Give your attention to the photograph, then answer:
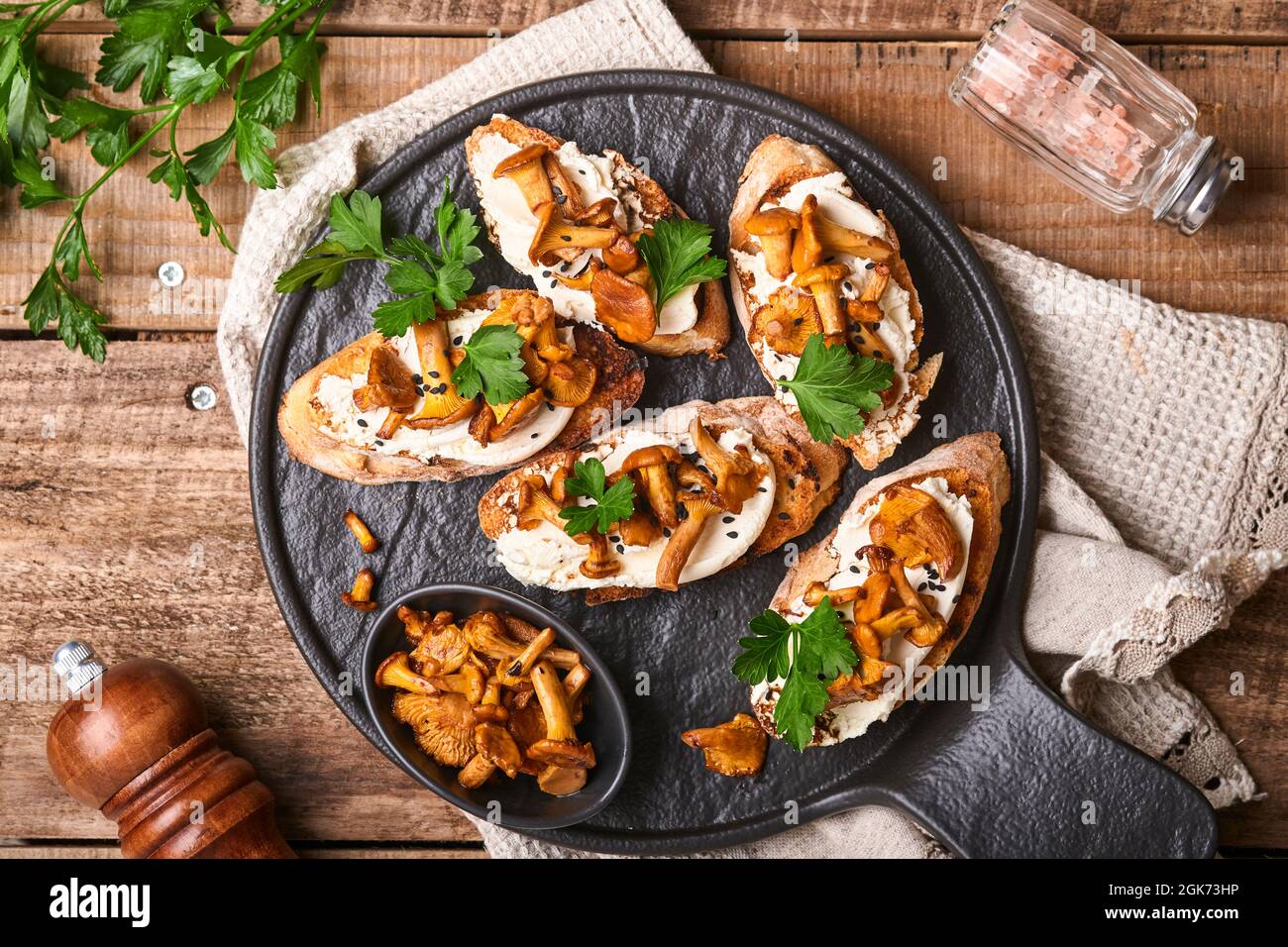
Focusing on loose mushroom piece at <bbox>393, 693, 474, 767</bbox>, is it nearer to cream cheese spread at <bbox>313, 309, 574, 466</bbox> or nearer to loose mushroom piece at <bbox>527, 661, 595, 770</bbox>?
loose mushroom piece at <bbox>527, 661, 595, 770</bbox>

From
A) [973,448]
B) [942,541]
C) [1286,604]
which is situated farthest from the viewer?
[1286,604]

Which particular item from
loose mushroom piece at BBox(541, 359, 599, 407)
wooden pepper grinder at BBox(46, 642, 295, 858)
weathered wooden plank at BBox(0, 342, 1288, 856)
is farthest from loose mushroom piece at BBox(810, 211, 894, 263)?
wooden pepper grinder at BBox(46, 642, 295, 858)

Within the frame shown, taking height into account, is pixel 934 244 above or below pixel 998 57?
below

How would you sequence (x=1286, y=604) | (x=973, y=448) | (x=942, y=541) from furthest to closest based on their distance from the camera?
(x=1286, y=604) → (x=973, y=448) → (x=942, y=541)

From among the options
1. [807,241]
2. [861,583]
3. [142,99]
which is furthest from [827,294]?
[142,99]

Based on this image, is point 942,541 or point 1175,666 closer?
point 942,541

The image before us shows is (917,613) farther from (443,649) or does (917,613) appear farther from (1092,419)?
(443,649)

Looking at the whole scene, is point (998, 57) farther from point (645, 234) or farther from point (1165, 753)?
point (1165, 753)

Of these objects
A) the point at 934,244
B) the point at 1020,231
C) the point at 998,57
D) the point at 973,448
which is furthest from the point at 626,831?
the point at 998,57

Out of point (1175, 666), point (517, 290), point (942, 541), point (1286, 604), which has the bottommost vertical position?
point (1175, 666)
